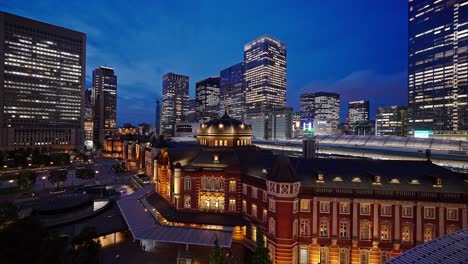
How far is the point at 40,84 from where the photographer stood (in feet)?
537

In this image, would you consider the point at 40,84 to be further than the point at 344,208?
Yes

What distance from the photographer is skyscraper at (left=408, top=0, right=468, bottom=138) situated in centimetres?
17350


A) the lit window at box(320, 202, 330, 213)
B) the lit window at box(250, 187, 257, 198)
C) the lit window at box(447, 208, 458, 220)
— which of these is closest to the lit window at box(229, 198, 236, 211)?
the lit window at box(250, 187, 257, 198)

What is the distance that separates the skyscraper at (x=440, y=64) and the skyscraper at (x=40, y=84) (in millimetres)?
237544

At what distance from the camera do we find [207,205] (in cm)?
5019

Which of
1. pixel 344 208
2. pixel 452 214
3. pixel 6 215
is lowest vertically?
pixel 6 215

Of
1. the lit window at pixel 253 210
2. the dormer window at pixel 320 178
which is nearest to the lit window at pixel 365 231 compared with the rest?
the dormer window at pixel 320 178

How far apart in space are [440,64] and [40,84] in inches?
10331

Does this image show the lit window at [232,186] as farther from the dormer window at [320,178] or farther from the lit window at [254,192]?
the dormer window at [320,178]

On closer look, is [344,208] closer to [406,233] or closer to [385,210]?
[385,210]

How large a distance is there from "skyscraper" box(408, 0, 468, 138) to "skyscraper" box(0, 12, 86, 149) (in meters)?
238

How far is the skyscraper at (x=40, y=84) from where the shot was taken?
499 ft

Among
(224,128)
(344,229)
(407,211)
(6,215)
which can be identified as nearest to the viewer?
(407,211)

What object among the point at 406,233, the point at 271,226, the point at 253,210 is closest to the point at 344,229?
the point at 406,233
